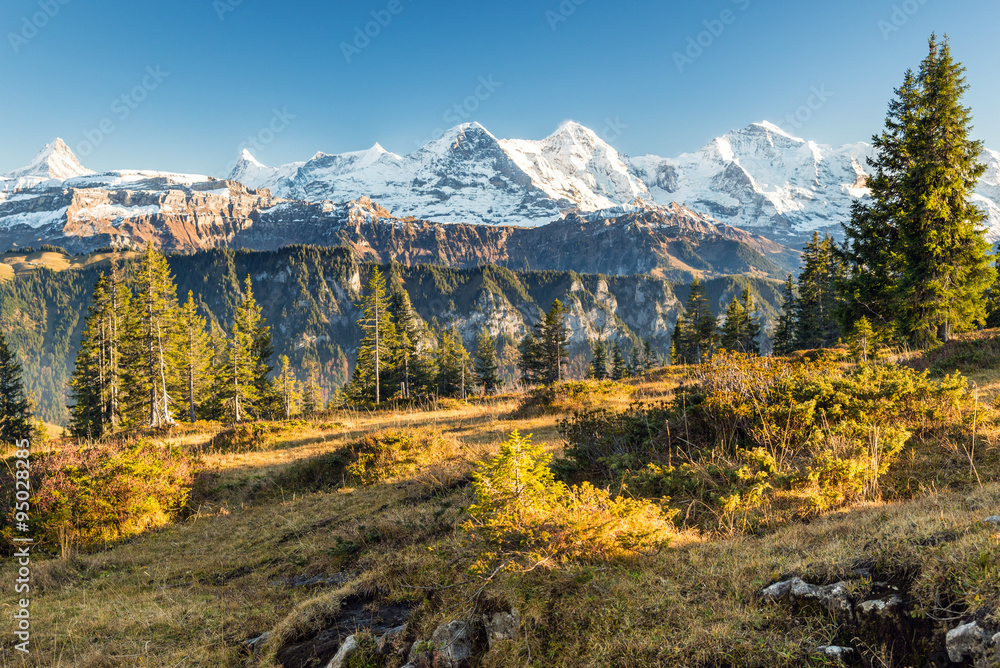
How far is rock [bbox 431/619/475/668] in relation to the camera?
391cm

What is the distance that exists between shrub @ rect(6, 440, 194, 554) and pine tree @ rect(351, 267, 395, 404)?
3870cm

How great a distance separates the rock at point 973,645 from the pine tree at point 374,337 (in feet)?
162

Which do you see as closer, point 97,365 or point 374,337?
point 97,365

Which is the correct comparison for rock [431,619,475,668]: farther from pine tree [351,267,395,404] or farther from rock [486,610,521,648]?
pine tree [351,267,395,404]

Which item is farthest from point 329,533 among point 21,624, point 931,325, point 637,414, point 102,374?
point 102,374

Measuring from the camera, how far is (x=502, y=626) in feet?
13.2

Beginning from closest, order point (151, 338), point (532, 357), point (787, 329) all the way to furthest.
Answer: point (151, 338) → point (787, 329) → point (532, 357)

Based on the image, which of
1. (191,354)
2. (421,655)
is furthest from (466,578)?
(191,354)

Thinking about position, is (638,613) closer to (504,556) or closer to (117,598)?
(504,556)

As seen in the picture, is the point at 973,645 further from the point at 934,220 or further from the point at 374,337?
the point at 374,337

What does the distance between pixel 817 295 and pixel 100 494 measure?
59243 mm

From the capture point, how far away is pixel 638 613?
3770 millimetres

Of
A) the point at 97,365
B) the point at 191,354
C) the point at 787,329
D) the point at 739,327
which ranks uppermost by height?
the point at 739,327

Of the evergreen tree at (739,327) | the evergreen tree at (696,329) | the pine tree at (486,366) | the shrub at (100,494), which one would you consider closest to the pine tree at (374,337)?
the pine tree at (486,366)
